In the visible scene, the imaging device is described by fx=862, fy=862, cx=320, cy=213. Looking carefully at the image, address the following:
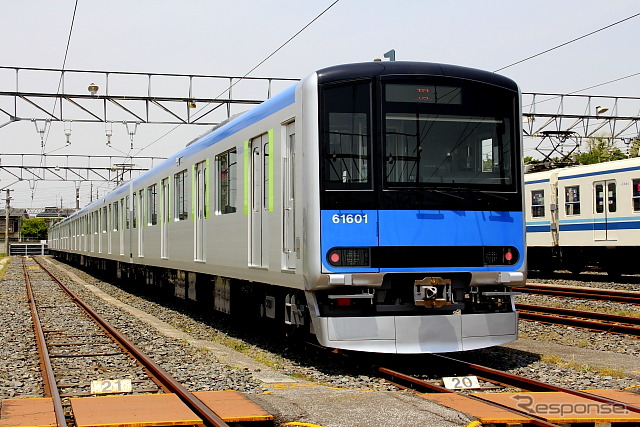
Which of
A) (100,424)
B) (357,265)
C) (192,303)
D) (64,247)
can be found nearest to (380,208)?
(357,265)

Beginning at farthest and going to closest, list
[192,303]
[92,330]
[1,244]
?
[1,244]
[192,303]
[92,330]

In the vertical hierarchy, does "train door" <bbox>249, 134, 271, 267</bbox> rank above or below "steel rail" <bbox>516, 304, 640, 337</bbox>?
above

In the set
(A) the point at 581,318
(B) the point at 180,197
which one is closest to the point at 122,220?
(B) the point at 180,197

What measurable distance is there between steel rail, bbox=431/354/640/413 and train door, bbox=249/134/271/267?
245 cm

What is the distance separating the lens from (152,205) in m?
18.2

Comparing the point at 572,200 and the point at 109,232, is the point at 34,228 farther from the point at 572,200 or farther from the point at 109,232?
the point at 572,200

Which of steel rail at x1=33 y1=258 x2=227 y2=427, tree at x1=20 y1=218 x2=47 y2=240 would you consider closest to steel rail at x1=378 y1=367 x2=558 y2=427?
steel rail at x1=33 y1=258 x2=227 y2=427

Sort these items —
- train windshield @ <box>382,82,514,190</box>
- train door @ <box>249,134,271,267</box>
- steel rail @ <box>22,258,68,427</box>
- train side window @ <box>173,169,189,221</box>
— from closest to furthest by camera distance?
steel rail @ <box>22,258,68,427</box> < train windshield @ <box>382,82,514,190</box> < train door @ <box>249,134,271,267</box> < train side window @ <box>173,169,189,221</box>

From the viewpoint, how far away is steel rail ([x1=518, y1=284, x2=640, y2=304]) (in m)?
16.5

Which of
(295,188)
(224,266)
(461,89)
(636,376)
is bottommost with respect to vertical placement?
(636,376)

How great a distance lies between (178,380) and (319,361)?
1.88 m

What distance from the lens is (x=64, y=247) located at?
168 feet

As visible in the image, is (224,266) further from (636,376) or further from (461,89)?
(636,376)

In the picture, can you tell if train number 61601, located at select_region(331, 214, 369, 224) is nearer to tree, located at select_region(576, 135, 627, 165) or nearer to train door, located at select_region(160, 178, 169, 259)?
train door, located at select_region(160, 178, 169, 259)
